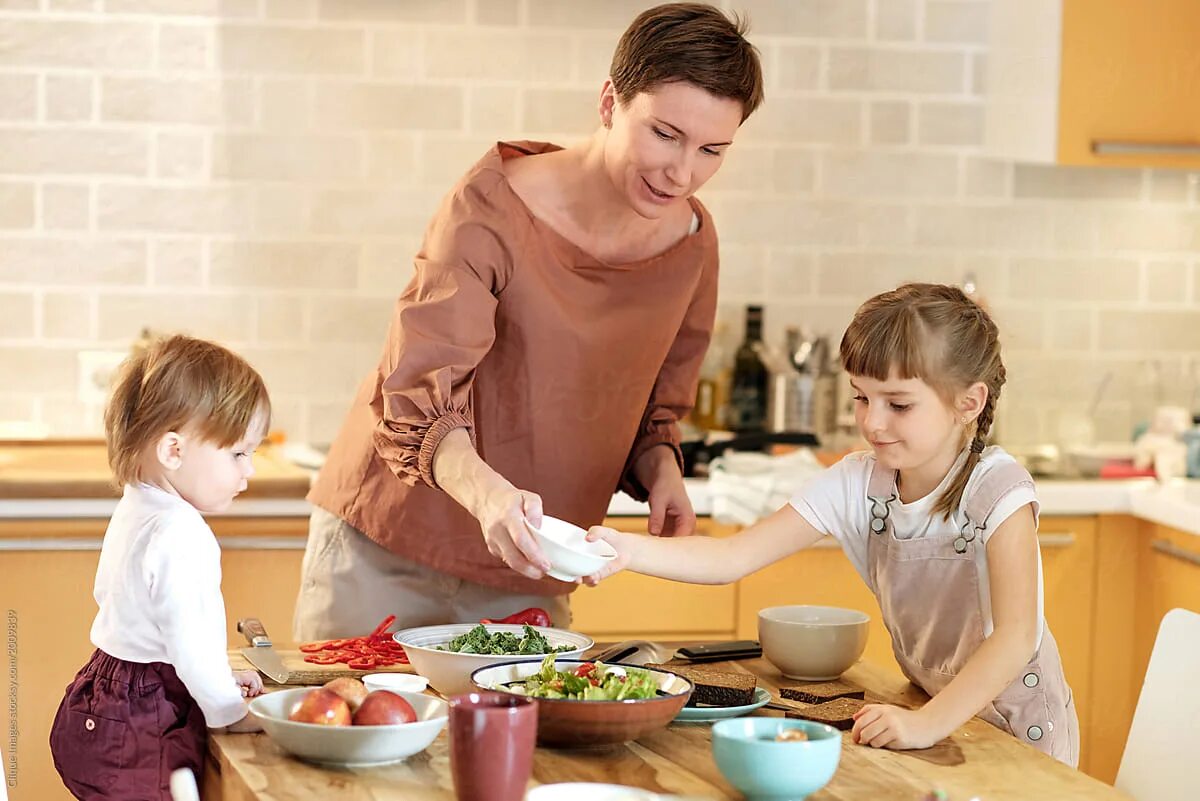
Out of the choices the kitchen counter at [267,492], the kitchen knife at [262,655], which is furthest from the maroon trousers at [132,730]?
the kitchen counter at [267,492]

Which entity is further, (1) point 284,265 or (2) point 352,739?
(1) point 284,265

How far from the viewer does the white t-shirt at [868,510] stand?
1964mm

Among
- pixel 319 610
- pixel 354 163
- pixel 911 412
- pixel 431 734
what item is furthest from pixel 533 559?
pixel 354 163

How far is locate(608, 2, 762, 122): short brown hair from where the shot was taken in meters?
2.00

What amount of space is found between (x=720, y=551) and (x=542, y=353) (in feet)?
1.23

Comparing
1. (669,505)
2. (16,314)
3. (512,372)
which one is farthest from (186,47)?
(669,505)

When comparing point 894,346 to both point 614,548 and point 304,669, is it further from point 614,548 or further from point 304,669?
point 304,669

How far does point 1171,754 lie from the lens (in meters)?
1.97

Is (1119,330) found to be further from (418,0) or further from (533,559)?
(533,559)

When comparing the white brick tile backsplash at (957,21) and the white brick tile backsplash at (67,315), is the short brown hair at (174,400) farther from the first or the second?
the white brick tile backsplash at (957,21)

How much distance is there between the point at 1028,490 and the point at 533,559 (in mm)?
640

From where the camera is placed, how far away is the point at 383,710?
5.16ft

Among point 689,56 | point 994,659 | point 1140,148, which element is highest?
point 1140,148

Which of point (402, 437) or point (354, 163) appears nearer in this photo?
point (402, 437)
